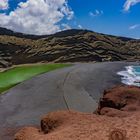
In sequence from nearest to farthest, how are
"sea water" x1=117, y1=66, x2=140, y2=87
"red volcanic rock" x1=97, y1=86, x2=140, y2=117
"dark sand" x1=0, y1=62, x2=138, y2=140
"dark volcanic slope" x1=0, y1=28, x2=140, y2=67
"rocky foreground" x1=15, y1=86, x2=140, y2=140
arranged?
"rocky foreground" x1=15, y1=86, x2=140, y2=140 → "red volcanic rock" x1=97, y1=86, x2=140, y2=117 → "dark sand" x1=0, y1=62, x2=138, y2=140 → "sea water" x1=117, y1=66, x2=140, y2=87 → "dark volcanic slope" x1=0, y1=28, x2=140, y2=67

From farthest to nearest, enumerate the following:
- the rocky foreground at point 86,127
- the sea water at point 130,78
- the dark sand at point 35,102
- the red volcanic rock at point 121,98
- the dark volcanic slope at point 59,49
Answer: the dark volcanic slope at point 59,49 → the sea water at point 130,78 → the dark sand at point 35,102 → the red volcanic rock at point 121,98 → the rocky foreground at point 86,127

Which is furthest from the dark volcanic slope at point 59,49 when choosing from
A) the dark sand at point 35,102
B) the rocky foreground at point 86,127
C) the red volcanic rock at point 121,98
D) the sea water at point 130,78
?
the rocky foreground at point 86,127

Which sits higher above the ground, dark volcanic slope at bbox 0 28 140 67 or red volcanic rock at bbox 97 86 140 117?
red volcanic rock at bbox 97 86 140 117

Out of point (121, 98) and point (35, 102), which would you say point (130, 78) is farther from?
point (121, 98)

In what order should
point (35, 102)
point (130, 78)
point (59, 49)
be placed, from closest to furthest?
→ point (35, 102)
point (130, 78)
point (59, 49)

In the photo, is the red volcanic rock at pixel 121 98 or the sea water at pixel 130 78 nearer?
the red volcanic rock at pixel 121 98

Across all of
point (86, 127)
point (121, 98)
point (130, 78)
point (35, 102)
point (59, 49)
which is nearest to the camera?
point (86, 127)

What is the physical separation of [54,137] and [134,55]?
641ft

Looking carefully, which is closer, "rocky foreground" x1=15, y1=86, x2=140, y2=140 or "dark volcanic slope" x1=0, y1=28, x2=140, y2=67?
"rocky foreground" x1=15, y1=86, x2=140, y2=140

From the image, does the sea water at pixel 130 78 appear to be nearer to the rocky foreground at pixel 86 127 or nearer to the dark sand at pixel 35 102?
the dark sand at pixel 35 102

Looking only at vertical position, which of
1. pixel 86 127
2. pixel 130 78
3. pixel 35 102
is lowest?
pixel 130 78

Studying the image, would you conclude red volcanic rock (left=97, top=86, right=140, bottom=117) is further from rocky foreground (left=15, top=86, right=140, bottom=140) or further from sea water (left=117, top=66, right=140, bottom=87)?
sea water (left=117, top=66, right=140, bottom=87)

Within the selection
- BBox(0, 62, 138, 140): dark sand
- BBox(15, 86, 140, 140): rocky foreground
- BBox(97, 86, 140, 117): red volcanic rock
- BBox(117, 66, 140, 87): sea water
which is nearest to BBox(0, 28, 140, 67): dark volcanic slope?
BBox(117, 66, 140, 87): sea water

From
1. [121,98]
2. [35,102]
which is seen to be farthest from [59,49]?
[121,98]
